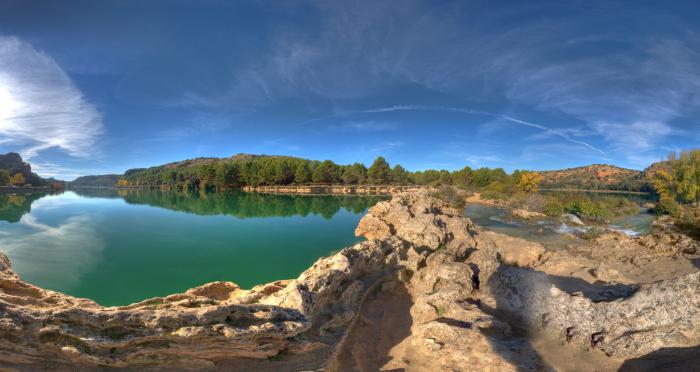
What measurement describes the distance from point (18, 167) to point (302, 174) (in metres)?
90.7

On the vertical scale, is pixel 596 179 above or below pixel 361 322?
above

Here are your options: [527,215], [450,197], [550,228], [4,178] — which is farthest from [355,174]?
[4,178]

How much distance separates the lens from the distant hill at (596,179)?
83500mm

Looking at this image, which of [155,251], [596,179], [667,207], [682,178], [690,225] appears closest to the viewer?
[155,251]

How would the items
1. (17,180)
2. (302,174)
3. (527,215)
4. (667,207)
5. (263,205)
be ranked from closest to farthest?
(527,215), (667,207), (263,205), (302,174), (17,180)

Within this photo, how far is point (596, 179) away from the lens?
337 ft

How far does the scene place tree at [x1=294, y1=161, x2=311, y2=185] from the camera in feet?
246

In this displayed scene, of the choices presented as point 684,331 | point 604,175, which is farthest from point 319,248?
point 604,175

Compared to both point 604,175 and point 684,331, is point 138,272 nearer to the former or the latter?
point 684,331

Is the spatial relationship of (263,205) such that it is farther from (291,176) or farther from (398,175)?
(398,175)

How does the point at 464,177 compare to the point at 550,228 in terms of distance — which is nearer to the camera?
the point at 550,228

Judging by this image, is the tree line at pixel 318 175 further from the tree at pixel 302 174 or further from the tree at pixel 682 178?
the tree at pixel 682 178

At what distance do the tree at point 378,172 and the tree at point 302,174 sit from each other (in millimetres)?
16589

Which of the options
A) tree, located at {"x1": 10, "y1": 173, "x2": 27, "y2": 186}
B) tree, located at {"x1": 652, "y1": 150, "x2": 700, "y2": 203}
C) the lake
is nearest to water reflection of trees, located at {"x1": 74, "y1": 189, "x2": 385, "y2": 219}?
the lake
